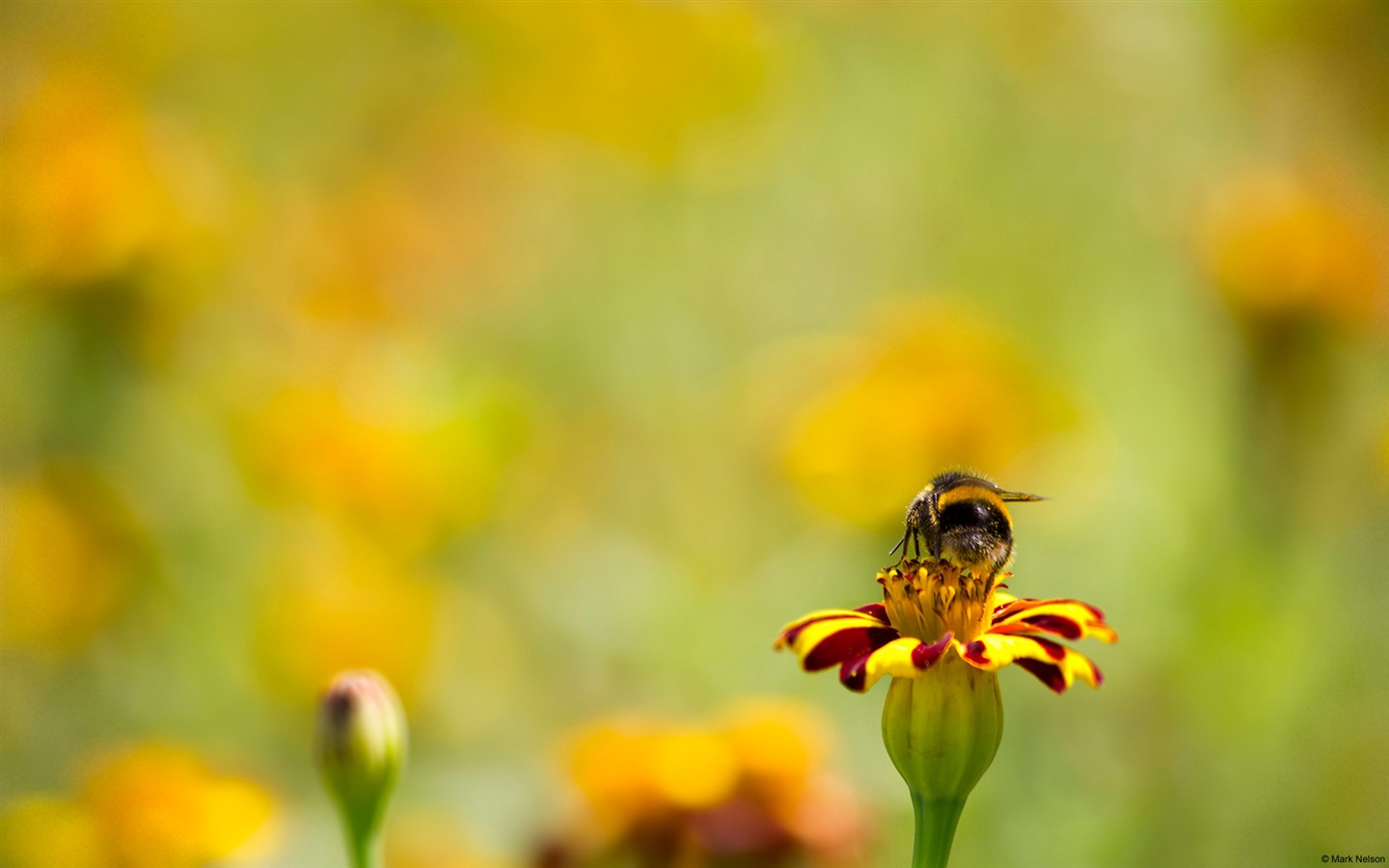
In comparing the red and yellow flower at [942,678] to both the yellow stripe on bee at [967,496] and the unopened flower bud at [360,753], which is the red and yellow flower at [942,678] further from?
the unopened flower bud at [360,753]

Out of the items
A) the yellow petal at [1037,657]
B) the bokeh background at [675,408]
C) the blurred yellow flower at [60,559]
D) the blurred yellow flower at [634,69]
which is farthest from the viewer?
the blurred yellow flower at [634,69]

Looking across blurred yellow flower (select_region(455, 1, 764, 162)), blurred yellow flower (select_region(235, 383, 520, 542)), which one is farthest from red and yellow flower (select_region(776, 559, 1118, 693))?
blurred yellow flower (select_region(455, 1, 764, 162))

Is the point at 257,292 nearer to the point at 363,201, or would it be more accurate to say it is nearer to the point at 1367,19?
the point at 363,201

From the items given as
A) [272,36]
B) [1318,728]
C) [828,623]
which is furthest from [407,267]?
[828,623]

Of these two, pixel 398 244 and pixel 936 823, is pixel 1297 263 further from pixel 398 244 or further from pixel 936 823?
pixel 398 244

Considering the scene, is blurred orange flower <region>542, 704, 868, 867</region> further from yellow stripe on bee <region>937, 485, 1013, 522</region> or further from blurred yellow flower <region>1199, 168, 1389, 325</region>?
blurred yellow flower <region>1199, 168, 1389, 325</region>

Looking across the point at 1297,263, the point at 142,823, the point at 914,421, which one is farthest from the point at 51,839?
the point at 1297,263

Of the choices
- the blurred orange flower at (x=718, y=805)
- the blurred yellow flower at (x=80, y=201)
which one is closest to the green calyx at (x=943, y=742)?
the blurred orange flower at (x=718, y=805)
